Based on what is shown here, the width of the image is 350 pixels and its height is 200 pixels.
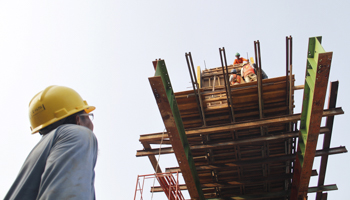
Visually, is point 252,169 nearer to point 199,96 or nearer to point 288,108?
point 288,108

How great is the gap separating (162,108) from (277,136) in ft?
11.6

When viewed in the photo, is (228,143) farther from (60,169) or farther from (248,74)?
(60,169)

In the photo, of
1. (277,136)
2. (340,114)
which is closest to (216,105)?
(277,136)

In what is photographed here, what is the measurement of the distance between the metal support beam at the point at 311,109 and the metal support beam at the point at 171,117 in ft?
9.71

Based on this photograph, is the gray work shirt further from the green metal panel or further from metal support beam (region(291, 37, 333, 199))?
the green metal panel

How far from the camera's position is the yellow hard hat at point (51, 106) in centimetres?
254

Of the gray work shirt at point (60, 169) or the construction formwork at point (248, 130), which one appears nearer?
the gray work shirt at point (60, 169)

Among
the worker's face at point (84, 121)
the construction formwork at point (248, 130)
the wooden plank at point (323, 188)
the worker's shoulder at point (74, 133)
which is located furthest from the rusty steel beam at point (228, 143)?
the worker's shoulder at point (74, 133)

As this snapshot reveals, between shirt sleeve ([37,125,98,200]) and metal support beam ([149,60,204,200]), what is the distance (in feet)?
14.6

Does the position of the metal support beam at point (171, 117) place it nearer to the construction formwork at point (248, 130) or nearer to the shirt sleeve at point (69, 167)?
the construction formwork at point (248, 130)

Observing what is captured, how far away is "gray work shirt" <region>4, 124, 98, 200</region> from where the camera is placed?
1.67 metres

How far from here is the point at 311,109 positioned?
6.65 m

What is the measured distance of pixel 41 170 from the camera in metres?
1.94

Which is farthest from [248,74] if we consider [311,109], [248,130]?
[311,109]
